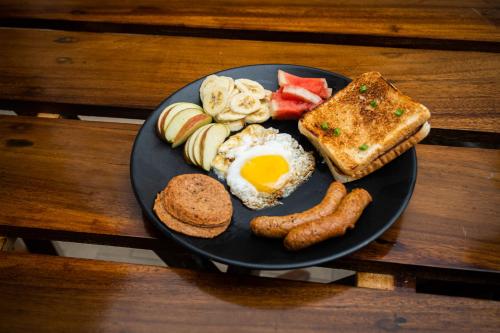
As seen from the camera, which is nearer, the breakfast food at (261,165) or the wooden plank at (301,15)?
the breakfast food at (261,165)

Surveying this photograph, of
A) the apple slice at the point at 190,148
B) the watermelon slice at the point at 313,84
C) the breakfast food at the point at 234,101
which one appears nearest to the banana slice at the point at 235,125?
the breakfast food at the point at 234,101

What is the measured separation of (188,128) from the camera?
8.07 ft

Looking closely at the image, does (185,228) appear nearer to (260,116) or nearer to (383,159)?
(260,116)

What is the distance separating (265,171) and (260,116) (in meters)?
0.42

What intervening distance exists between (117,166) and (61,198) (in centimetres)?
35

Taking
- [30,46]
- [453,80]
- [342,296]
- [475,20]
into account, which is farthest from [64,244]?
[475,20]

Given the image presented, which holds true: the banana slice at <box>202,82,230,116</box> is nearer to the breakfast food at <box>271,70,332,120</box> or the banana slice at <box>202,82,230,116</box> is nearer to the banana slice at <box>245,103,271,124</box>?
the banana slice at <box>245,103,271,124</box>

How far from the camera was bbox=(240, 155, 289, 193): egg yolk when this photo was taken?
92.4 inches

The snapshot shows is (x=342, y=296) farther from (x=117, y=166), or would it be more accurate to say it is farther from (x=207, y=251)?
(x=117, y=166)

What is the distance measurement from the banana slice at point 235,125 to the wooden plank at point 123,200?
0.62 meters

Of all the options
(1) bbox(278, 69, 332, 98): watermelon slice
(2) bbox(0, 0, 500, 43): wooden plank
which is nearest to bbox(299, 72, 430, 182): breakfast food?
(1) bbox(278, 69, 332, 98): watermelon slice

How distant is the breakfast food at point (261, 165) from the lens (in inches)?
91.7

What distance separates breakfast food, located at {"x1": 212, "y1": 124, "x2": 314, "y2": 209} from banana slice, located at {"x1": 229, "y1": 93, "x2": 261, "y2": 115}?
0.33ft

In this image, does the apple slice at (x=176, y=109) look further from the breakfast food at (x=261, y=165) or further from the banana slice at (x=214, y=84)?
the breakfast food at (x=261, y=165)
